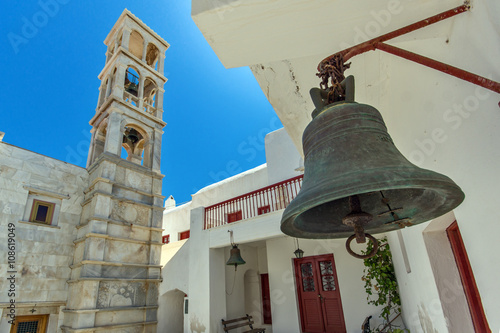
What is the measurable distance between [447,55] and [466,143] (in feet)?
1.66

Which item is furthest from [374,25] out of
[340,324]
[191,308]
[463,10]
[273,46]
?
[191,308]

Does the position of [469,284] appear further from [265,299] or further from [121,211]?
[265,299]

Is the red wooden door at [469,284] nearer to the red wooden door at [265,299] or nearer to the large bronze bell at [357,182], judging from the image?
the large bronze bell at [357,182]

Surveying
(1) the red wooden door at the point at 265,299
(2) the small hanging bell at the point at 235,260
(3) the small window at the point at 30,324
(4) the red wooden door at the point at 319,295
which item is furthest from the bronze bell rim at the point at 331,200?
(1) the red wooden door at the point at 265,299

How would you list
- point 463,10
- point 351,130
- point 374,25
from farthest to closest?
point 374,25 < point 351,130 < point 463,10

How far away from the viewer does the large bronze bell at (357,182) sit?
3.64 feet

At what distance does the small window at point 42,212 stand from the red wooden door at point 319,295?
8067 millimetres

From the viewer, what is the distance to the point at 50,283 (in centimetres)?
737

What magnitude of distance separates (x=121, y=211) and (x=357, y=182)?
358 inches

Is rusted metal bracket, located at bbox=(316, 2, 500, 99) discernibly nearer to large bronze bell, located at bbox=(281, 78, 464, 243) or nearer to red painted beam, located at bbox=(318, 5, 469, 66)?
red painted beam, located at bbox=(318, 5, 469, 66)

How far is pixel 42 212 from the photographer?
7.68m

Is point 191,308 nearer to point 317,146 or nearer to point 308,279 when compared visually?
point 308,279

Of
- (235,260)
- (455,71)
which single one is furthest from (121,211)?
(455,71)

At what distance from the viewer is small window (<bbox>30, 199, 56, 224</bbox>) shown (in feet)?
24.5
